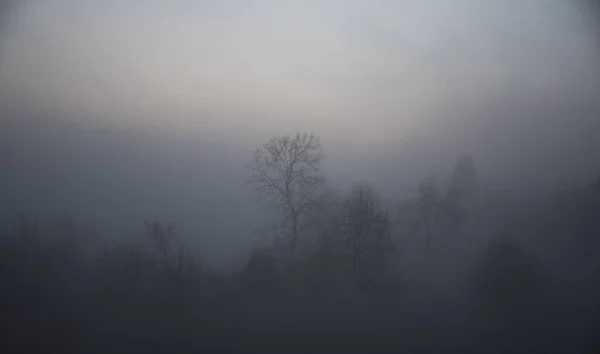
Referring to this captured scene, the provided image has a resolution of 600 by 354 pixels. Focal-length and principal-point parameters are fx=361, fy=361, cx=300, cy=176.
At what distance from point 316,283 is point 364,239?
1.66 meters

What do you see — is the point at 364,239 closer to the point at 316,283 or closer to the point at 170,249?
the point at 316,283

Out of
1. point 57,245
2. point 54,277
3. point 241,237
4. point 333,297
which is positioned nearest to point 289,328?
point 333,297

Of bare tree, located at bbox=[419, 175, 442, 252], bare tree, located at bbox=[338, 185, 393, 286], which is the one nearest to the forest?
bare tree, located at bbox=[338, 185, 393, 286]

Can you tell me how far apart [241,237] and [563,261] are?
8779mm

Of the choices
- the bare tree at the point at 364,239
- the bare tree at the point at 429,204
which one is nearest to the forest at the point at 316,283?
the bare tree at the point at 364,239

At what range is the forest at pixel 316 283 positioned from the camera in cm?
777

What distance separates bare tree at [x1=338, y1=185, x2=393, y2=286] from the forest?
0.03 meters

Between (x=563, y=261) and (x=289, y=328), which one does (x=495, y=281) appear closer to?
(x=563, y=261)

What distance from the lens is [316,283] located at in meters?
9.12

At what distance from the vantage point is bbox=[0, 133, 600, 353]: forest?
7.77 m

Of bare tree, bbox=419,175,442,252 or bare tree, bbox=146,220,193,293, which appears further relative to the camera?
bare tree, bbox=419,175,442,252

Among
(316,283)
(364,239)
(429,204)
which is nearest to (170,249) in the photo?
(316,283)

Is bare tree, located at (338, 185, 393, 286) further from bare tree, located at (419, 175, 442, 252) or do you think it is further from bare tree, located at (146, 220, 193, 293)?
bare tree, located at (146, 220, 193, 293)

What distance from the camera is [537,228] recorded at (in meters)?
10.5
